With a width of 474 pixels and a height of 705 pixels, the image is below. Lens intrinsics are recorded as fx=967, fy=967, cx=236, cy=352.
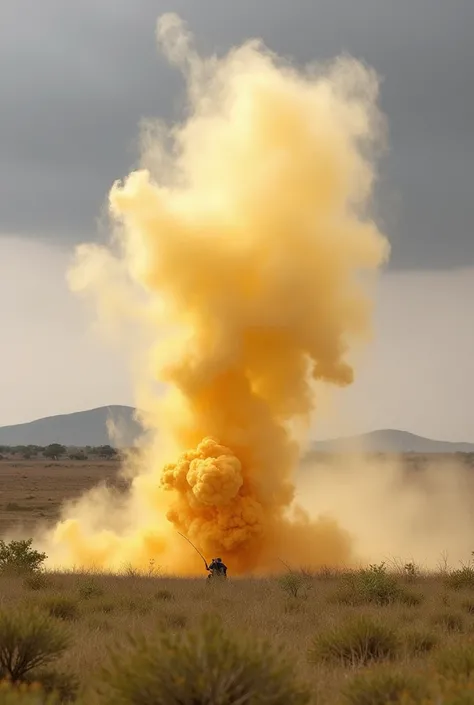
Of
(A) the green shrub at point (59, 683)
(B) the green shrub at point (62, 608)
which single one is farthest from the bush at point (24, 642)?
(B) the green shrub at point (62, 608)

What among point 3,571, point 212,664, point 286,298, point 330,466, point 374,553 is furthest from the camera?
point 330,466

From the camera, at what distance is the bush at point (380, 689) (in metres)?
9.22

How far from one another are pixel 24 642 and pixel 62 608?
6244 mm

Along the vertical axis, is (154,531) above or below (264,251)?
below

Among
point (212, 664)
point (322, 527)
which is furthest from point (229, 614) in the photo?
point (322, 527)

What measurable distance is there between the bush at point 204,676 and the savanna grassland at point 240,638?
0.5 inches

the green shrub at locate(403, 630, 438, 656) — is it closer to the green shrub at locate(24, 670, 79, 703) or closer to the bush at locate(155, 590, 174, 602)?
the green shrub at locate(24, 670, 79, 703)

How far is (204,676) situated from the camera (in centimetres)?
827

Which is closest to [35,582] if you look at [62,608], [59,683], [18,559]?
[18,559]

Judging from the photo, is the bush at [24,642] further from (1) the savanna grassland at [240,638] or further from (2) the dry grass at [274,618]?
(2) the dry grass at [274,618]

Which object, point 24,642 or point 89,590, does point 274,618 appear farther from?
point 24,642

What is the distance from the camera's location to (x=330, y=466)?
286 ft

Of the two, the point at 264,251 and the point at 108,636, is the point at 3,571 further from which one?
the point at 264,251

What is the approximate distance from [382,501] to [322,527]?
93.1ft
